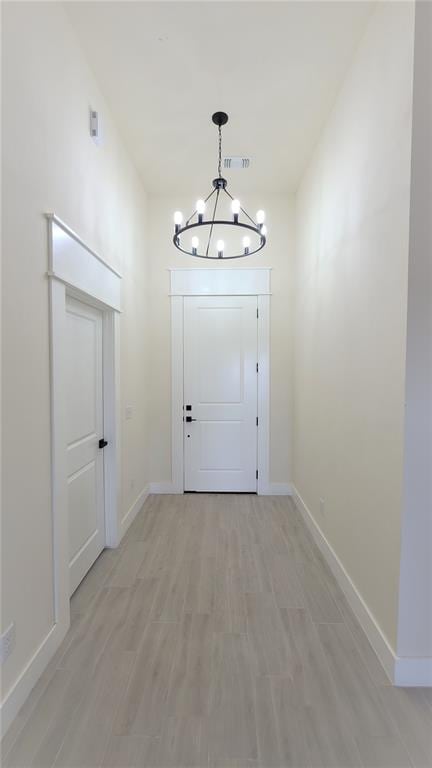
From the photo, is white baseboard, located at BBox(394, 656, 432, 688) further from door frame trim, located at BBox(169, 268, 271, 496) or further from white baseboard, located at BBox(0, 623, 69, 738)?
door frame trim, located at BBox(169, 268, 271, 496)

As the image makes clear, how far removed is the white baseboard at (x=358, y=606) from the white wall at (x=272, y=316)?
1138 millimetres

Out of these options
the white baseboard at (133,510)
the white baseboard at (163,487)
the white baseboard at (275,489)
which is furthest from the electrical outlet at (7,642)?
the white baseboard at (275,489)

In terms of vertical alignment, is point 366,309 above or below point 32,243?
below

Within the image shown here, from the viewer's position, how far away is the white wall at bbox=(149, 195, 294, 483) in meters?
3.71

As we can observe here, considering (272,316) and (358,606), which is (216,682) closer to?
(358,606)

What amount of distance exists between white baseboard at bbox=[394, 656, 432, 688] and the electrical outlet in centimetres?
164

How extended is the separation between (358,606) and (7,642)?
172 centimetres

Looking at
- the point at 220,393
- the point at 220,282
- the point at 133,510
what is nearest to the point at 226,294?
the point at 220,282

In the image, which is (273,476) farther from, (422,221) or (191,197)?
(191,197)

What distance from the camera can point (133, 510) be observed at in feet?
10.5

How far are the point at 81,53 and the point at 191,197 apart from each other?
1.77 meters

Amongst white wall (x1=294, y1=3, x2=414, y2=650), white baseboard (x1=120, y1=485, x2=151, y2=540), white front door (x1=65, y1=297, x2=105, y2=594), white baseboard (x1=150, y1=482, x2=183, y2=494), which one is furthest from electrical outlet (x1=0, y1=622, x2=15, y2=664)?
white baseboard (x1=150, y1=482, x2=183, y2=494)

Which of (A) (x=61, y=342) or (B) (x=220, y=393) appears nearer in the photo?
(A) (x=61, y=342)

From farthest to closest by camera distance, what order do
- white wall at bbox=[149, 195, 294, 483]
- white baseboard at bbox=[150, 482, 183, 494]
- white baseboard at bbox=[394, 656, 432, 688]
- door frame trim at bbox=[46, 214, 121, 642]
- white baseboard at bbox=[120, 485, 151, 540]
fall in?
white baseboard at bbox=[150, 482, 183, 494]
white wall at bbox=[149, 195, 294, 483]
white baseboard at bbox=[120, 485, 151, 540]
door frame trim at bbox=[46, 214, 121, 642]
white baseboard at bbox=[394, 656, 432, 688]
